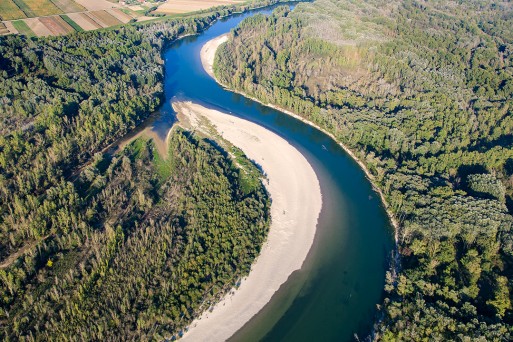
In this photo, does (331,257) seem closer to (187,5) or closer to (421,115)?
(421,115)

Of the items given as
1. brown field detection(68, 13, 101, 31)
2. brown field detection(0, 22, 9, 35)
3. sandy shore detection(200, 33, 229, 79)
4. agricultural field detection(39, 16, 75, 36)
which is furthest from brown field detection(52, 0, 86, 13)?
sandy shore detection(200, 33, 229, 79)

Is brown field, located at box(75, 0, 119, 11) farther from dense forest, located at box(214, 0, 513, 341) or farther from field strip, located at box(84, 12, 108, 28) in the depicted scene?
dense forest, located at box(214, 0, 513, 341)

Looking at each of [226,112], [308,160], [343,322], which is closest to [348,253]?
[343,322]

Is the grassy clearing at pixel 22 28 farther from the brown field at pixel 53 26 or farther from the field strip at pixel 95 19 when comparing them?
the field strip at pixel 95 19

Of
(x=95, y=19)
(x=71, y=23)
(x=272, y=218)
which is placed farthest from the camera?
(x=95, y=19)

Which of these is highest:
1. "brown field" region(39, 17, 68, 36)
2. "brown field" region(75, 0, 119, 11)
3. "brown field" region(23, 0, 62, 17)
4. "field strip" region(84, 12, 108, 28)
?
"brown field" region(75, 0, 119, 11)

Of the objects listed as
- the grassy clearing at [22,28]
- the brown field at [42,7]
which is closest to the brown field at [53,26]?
the brown field at [42,7]

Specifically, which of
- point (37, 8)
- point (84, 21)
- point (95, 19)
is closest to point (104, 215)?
point (84, 21)
